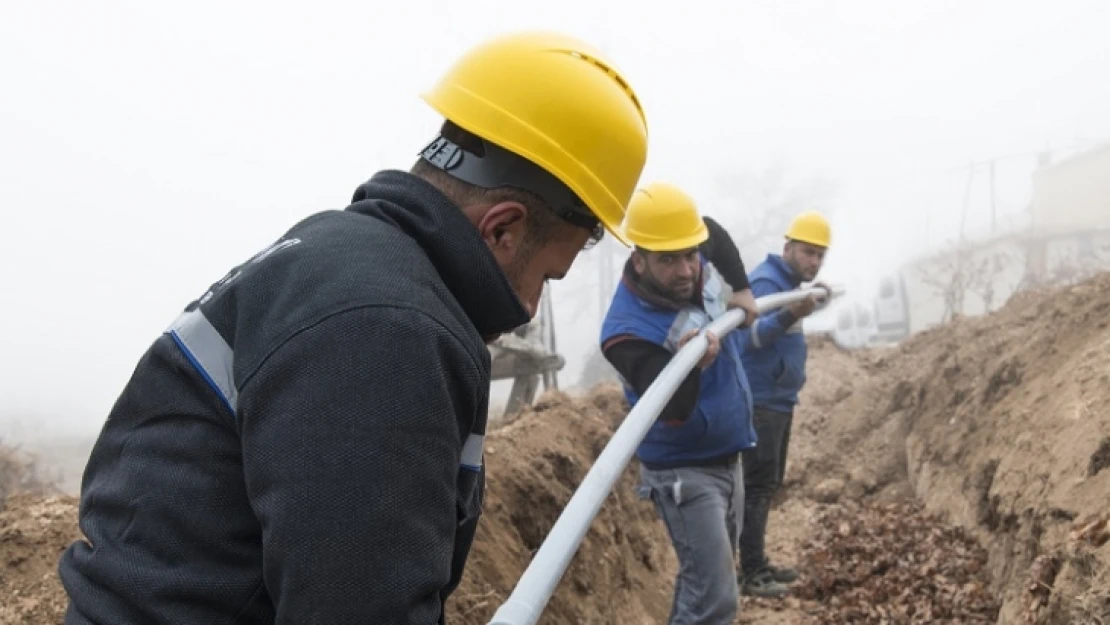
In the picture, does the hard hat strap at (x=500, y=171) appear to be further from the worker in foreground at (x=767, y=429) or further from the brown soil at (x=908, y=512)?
the worker in foreground at (x=767, y=429)

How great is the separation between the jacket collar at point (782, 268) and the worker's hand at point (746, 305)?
1.30 metres

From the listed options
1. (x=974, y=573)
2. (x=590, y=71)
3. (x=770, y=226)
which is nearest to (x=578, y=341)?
(x=770, y=226)

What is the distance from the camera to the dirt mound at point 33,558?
336cm

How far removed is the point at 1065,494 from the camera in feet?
14.6

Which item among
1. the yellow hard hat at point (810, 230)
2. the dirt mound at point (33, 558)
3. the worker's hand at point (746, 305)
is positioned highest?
the yellow hard hat at point (810, 230)

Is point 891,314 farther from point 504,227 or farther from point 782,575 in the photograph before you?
point 504,227

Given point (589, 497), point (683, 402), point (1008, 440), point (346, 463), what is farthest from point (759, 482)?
point (346, 463)

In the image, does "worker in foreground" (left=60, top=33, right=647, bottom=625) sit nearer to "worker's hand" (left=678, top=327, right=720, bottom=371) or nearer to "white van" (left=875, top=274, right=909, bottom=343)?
"worker's hand" (left=678, top=327, right=720, bottom=371)

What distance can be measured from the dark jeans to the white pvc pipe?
1.50 meters

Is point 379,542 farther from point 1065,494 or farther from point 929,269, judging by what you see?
point 929,269

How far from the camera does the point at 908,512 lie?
735cm

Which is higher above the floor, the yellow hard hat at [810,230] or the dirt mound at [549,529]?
the yellow hard hat at [810,230]

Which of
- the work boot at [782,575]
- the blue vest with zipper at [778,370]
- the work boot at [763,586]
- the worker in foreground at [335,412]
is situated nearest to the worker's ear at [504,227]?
the worker in foreground at [335,412]

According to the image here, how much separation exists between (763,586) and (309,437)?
536 centimetres
